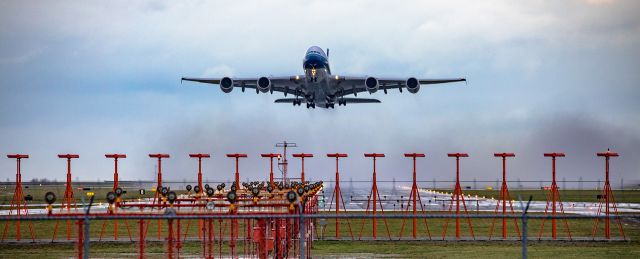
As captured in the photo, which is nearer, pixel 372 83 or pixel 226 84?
pixel 226 84

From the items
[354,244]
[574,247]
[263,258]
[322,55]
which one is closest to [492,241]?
[574,247]

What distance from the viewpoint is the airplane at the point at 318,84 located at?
54.4 meters

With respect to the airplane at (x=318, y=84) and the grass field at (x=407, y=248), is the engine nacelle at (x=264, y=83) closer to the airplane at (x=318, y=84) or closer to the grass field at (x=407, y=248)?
the airplane at (x=318, y=84)

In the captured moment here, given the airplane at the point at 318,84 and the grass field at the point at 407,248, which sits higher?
the airplane at the point at 318,84

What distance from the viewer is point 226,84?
178ft

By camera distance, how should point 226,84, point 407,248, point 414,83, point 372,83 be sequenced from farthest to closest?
point 372,83 → point 226,84 → point 414,83 → point 407,248

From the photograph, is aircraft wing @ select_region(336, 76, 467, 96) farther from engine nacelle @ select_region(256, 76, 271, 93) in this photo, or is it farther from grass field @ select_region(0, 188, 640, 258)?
grass field @ select_region(0, 188, 640, 258)

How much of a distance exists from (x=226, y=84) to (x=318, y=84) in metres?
6.77

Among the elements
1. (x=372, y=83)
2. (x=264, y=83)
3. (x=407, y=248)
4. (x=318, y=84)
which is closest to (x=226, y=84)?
(x=264, y=83)

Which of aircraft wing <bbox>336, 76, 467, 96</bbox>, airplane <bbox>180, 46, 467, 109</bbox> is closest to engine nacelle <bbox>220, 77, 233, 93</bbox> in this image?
airplane <bbox>180, 46, 467, 109</bbox>

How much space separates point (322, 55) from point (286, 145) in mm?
11587

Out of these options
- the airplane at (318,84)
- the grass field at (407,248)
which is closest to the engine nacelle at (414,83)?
the airplane at (318,84)

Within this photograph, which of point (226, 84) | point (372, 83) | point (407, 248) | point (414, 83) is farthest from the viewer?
point (372, 83)

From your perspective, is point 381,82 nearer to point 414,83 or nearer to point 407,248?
point 414,83
